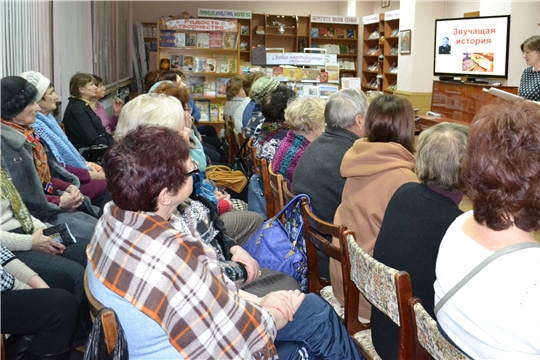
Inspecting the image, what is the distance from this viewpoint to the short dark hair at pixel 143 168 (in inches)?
55.6

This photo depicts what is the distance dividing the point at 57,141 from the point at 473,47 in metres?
5.79

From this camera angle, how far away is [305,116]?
3318 mm

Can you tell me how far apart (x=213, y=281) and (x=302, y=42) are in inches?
446

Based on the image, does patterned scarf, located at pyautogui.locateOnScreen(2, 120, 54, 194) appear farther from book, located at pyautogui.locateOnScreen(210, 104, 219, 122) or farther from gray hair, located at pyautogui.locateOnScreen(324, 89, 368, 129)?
book, located at pyautogui.locateOnScreen(210, 104, 219, 122)

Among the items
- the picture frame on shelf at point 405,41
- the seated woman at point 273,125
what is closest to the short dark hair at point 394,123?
the seated woman at point 273,125

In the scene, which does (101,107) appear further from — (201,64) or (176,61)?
(176,61)

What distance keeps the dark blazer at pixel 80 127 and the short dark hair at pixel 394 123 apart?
295 cm

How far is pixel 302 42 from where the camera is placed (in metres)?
12.1

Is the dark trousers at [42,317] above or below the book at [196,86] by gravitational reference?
below

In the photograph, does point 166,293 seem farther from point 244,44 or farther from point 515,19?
point 244,44

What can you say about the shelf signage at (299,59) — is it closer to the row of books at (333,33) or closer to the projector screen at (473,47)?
the projector screen at (473,47)

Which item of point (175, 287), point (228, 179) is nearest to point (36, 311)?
point (175, 287)

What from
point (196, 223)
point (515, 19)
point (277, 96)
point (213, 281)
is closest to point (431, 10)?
point (515, 19)

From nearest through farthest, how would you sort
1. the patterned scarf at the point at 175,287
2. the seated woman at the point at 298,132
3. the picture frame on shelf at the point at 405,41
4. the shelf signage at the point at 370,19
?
the patterned scarf at the point at 175,287
the seated woman at the point at 298,132
the picture frame on shelf at the point at 405,41
the shelf signage at the point at 370,19
